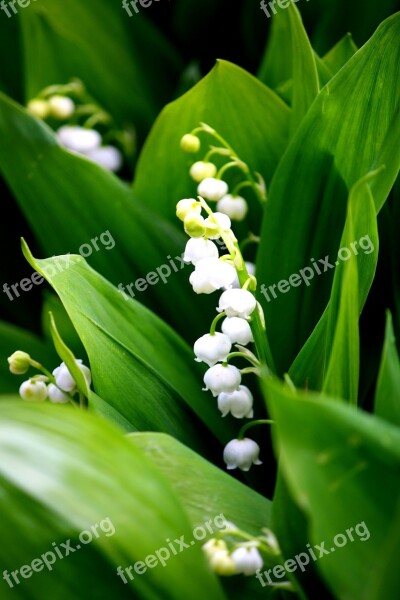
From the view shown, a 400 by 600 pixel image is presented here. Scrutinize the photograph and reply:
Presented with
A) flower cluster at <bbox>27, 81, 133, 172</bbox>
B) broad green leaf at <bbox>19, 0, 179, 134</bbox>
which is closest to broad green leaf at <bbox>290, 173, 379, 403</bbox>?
flower cluster at <bbox>27, 81, 133, 172</bbox>

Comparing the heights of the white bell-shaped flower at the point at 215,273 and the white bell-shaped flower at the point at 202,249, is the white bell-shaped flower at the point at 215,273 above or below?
below

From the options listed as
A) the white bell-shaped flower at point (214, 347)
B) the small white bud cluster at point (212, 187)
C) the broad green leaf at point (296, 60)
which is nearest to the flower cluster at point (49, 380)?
the white bell-shaped flower at point (214, 347)

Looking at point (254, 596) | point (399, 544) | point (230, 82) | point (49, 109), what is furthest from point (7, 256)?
point (399, 544)

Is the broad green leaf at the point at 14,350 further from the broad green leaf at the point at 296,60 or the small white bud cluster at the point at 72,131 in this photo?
the broad green leaf at the point at 296,60

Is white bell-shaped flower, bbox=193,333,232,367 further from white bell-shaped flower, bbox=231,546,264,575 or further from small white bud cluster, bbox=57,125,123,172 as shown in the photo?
small white bud cluster, bbox=57,125,123,172

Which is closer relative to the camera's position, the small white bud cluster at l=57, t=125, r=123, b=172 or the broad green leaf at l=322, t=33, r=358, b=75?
the broad green leaf at l=322, t=33, r=358, b=75

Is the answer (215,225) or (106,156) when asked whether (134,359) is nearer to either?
(215,225)
